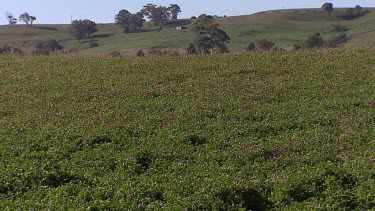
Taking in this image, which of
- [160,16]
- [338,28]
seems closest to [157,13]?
[160,16]

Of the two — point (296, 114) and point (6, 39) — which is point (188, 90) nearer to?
point (296, 114)

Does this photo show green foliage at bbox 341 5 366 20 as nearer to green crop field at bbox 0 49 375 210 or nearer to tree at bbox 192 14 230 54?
tree at bbox 192 14 230 54

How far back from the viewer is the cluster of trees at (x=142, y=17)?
348ft

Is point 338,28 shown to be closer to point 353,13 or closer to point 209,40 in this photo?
point 353,13

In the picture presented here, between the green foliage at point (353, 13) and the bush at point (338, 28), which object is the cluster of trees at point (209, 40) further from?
the green foliage at point (353, 13)

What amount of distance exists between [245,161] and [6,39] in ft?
340

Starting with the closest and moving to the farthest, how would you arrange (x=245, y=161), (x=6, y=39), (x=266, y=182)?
1. (x=266, y=182)
2. (x=245, y=161)
3. (x=6, y=39)

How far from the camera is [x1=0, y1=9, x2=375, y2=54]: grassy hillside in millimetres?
80438

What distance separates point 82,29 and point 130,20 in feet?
38.5

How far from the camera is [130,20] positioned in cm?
10944

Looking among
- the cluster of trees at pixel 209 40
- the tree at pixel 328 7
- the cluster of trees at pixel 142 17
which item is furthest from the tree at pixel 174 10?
the cluster of trees at pixel 209 40

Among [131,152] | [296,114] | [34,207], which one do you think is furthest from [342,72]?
[34,207]

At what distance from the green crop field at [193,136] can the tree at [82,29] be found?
83.3 m

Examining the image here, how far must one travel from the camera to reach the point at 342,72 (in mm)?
16906
